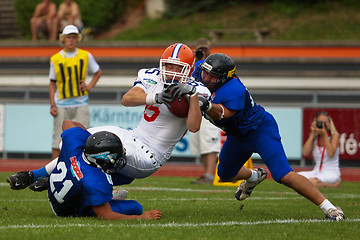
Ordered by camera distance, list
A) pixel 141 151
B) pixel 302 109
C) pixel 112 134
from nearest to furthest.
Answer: pixel 112 134, pixel 141 151, pixel 302 109

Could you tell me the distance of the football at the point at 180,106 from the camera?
5395mm

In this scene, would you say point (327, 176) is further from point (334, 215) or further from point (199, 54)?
point (334, 215)

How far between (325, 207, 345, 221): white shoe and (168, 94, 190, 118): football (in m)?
1.39

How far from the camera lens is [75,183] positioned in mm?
5254

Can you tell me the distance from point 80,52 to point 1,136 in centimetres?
444

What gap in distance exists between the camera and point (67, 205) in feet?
17.7

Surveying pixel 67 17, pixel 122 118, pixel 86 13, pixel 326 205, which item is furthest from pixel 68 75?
pixel 86 13

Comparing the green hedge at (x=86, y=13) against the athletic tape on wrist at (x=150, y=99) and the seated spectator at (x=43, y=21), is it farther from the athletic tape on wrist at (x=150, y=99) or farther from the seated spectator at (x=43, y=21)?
the athletic tape on wrist at (x=150, y=99)

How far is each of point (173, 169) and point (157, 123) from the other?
22.9ft

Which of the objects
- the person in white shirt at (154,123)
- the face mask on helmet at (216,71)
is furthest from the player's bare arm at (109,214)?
the face mask on helmet at (216,71)

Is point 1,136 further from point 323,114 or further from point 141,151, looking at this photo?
point 141,151

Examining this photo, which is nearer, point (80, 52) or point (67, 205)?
point (67, 205)

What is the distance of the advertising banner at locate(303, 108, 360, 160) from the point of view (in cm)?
1228

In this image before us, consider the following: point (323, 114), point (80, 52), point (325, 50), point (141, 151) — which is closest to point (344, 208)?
point (141, 151)
